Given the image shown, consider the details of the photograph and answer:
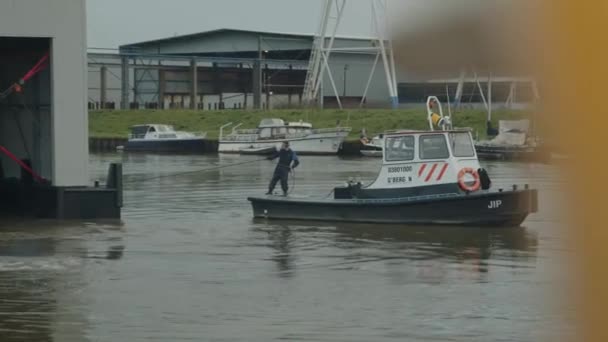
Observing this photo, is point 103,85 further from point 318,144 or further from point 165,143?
point 318,144

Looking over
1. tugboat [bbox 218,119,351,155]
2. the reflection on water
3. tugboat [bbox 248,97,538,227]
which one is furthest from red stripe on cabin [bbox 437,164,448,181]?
tugboat [bbox 218,119,351,155]

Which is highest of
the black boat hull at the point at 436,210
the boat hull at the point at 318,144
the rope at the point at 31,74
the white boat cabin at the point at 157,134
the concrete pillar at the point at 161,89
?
the concrete pillar at the point at 161,89

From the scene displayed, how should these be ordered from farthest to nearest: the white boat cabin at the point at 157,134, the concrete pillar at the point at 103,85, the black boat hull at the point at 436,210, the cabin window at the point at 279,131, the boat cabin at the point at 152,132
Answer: the concrete pillar at the point at 103,85, the boat cabin at the point at 152,132, the white boat cabin at the point at 157,134, the cabin window at the point at 279,131, the black boat hull at the point at 436,210

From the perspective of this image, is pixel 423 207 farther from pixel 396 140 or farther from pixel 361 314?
pixel 361 314

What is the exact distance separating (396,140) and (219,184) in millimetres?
14987

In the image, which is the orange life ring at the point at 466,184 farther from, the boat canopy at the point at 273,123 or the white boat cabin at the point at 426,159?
the boat canopy at the point at 273,123

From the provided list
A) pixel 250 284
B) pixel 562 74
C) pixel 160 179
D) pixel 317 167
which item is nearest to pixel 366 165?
pixel 317 167

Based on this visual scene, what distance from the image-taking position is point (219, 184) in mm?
35250

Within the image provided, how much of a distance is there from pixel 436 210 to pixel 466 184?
2.51 ft

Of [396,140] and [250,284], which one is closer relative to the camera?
[250,284]

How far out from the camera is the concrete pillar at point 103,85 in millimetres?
76594

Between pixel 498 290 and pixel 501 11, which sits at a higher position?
pixel 501 11

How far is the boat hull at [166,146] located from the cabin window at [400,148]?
45282mm

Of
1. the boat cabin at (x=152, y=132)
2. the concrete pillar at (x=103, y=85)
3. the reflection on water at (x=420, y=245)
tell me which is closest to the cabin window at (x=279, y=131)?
the boat cabin at (x=152, y=132)
